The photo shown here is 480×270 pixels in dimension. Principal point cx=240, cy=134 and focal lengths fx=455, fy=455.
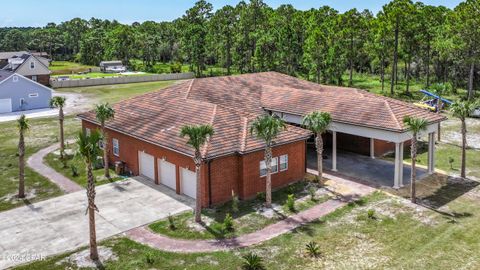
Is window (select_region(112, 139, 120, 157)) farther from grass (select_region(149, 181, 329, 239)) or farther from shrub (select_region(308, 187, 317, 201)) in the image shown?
shrub (select_region(308, 187, 317, 201))

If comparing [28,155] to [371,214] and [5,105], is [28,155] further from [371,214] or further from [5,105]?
[371,214]

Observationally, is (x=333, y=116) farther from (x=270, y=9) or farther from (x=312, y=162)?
(x=270, y=9)

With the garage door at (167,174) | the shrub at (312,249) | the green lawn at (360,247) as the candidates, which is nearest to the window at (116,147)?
the garage door at (167,174)

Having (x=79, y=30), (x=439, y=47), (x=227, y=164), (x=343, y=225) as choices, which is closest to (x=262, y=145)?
(x=227, y=164)

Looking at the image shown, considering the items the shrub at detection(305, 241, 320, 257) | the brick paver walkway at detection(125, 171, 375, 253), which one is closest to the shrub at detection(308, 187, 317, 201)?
the brick paver walkway at detection(125, 171, 375, 253)

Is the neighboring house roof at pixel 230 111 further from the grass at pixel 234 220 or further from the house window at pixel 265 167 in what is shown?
the grass at pixel 234 220
